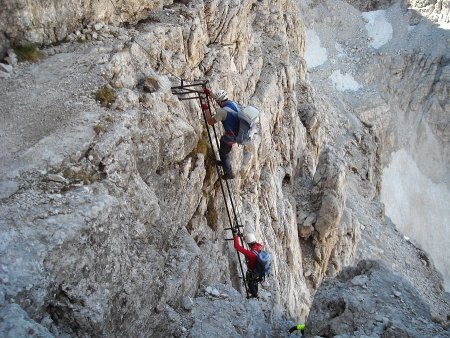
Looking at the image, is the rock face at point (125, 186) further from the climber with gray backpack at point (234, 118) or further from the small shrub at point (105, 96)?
the climber with gray backpack at point (234, 118)

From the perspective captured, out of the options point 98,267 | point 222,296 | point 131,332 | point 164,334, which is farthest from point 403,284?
point 98,267

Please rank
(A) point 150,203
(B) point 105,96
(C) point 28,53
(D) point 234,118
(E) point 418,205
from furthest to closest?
(E) point 418,205 < (D) point 234,118 < (C) point 28,53 < (B) point 105,96 < (A) point 150,203

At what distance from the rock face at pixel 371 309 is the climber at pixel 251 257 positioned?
100 inches

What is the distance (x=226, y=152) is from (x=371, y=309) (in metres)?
7.06

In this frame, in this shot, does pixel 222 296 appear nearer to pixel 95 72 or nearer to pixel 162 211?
pixel 162 211

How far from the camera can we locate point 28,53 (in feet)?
37.0

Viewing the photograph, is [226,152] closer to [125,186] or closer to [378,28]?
[125,186]

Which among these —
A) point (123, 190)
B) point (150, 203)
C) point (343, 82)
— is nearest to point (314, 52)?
point (343, 82)

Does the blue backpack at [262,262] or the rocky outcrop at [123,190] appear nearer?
the rocky outcrop at [123,190]

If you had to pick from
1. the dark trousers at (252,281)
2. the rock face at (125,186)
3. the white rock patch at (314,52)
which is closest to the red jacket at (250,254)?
the dark trousers at (252,281)

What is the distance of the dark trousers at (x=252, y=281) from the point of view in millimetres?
14062

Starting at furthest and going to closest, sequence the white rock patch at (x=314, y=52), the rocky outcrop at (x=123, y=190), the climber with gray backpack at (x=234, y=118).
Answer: the white rock patch at (x=314, y=52) < the climber with gray backpack at (x=234, y=118) < the rocky outcrop at (x=123, y=190)

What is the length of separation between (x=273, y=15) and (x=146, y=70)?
Result: 70.1ft

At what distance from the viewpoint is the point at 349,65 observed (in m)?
71.9
